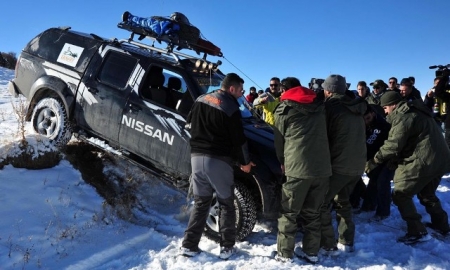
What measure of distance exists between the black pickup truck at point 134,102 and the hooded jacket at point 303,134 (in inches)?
20.4

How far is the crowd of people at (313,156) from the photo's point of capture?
3.90 metres

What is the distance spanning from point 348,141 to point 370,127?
1561 millimetres

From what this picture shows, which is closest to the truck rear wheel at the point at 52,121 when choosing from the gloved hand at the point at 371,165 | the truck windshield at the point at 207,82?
the truck windshield at the point at 207,82

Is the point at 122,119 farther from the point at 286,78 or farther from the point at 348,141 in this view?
the point at 348,141

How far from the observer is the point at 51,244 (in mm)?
3928

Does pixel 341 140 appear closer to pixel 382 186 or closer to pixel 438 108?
pixel 382 186

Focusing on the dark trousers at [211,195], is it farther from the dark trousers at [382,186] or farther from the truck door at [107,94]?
the dark trousers at [382,186]

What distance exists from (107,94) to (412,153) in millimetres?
4344

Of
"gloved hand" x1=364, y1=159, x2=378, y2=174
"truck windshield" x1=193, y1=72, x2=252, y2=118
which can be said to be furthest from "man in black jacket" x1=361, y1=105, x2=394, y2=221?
"truck windshield" x1=193, y1=72, x2=252, y2=118

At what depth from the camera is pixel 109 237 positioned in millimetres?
4324

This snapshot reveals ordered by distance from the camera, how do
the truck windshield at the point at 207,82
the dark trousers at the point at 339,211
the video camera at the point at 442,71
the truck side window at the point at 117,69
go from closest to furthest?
1. the dark trousers at the point at 339,211
2. the truck windshield at the point at 207,82
3. the truck side window at the point at 117,69
4. the video camera at the point at 442,71

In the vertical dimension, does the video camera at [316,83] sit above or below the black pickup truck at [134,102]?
above

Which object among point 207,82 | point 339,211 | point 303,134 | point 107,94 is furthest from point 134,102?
point 339,211

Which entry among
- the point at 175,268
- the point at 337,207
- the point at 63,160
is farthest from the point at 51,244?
the point at 337,207
